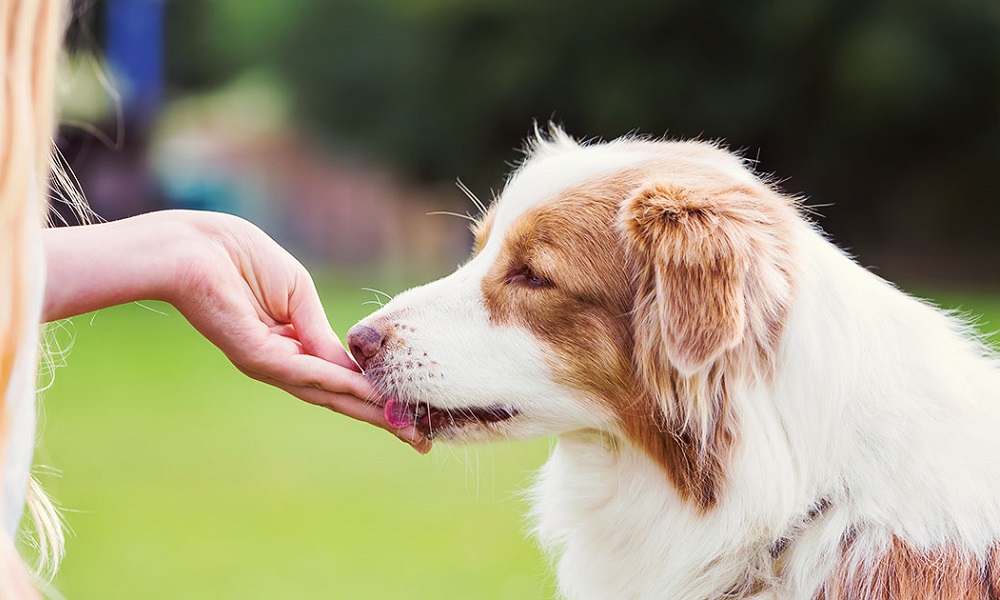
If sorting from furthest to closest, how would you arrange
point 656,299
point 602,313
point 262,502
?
point 262,502 < point 602,313 < point 656,299

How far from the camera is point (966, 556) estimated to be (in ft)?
8.00

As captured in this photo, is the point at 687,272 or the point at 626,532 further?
the point at 626,532

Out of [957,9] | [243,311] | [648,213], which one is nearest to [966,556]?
[648,213]

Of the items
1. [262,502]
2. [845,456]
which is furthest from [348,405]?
[262,502]

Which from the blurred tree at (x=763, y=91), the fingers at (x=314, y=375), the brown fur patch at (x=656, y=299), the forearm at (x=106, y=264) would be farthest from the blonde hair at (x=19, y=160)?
the blurred tree at (x=763, y=91)

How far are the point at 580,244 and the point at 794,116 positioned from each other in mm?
19409

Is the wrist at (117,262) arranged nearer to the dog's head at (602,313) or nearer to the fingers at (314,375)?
the fingers at (314,375)

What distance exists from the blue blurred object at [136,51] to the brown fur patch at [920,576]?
28.0 metres

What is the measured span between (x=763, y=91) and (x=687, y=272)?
755 inches

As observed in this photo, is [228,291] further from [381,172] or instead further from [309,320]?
[381,172]

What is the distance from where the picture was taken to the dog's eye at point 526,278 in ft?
9.57

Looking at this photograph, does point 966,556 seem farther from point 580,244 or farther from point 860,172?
point 860,172

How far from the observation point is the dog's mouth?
288 cm

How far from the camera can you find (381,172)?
26781 mm
